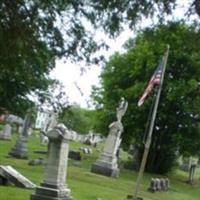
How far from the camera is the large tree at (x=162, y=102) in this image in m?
40.8

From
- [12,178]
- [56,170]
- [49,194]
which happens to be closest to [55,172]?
[56,170]

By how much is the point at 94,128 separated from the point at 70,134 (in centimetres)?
3043

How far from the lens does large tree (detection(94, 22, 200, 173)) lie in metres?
40.8

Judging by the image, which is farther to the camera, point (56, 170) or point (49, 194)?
point (56, 170)

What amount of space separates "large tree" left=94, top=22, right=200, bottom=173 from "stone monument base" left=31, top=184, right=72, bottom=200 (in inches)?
980

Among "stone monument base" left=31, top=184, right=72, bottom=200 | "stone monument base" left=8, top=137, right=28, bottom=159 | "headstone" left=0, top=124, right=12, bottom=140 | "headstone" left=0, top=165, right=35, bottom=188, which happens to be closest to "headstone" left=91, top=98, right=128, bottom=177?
"stone monument base" left=8, top=137, right=28, bottom=159

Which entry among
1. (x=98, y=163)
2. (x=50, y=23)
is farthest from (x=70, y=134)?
(x=98, y=163)

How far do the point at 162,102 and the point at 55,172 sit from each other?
26921mm

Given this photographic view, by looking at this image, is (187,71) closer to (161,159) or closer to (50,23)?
(161,159)

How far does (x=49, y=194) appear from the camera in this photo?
14859 mm

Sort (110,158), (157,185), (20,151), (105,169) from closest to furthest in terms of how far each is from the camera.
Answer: (157,185), (105,169), (110,158), (20,151)

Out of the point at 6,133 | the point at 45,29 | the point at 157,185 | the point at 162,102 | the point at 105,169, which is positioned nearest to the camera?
the point at 45,29

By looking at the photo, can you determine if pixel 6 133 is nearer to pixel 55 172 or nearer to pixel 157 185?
pixel 157 185

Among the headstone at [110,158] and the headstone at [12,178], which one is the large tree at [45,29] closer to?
the headstone at [12,178]
